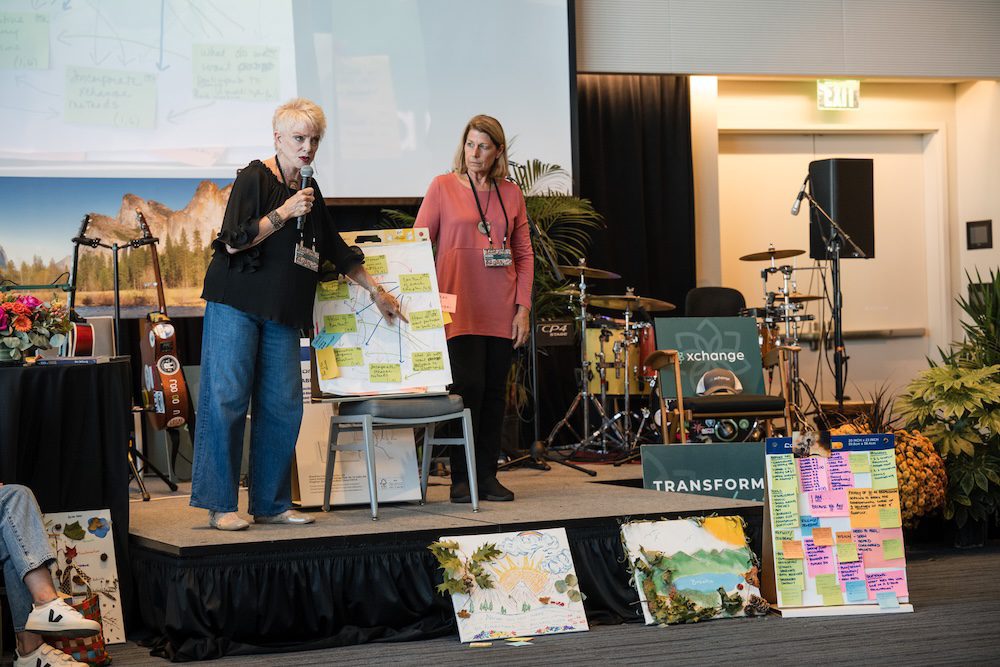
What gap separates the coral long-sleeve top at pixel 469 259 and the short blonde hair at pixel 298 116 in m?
0.69

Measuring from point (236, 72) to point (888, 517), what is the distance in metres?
4.34

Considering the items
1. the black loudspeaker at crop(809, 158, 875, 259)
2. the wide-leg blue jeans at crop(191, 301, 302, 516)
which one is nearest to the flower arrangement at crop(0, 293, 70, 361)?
the wide-leg blue jeans at crop(191, 301, 302, 516)

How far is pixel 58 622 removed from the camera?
2898mm

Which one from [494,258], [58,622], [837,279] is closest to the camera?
[58,622]

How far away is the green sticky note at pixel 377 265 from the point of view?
4008 millimetres

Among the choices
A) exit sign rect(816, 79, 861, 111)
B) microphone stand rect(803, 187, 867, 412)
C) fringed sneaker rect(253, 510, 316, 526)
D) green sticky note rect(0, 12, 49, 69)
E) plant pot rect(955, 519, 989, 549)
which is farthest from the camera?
exit sign rect(816, 79, 861, 111)

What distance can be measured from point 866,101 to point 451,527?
6.25m

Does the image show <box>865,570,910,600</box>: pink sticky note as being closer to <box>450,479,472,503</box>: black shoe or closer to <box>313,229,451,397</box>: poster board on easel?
<box>450,479,472,503</box>: black shoe

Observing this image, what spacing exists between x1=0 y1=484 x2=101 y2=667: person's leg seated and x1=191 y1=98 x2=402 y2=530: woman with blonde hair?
22.6 inches

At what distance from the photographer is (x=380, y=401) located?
12.6 ft

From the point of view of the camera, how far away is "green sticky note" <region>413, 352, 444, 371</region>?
155 inches

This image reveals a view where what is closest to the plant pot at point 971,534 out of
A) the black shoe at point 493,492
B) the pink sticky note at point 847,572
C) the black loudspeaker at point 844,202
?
the pink sticky note at point 847,572

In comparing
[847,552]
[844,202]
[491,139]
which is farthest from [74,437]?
[844,202]

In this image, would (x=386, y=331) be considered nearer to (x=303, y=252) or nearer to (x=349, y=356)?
(x=349, y=356)
